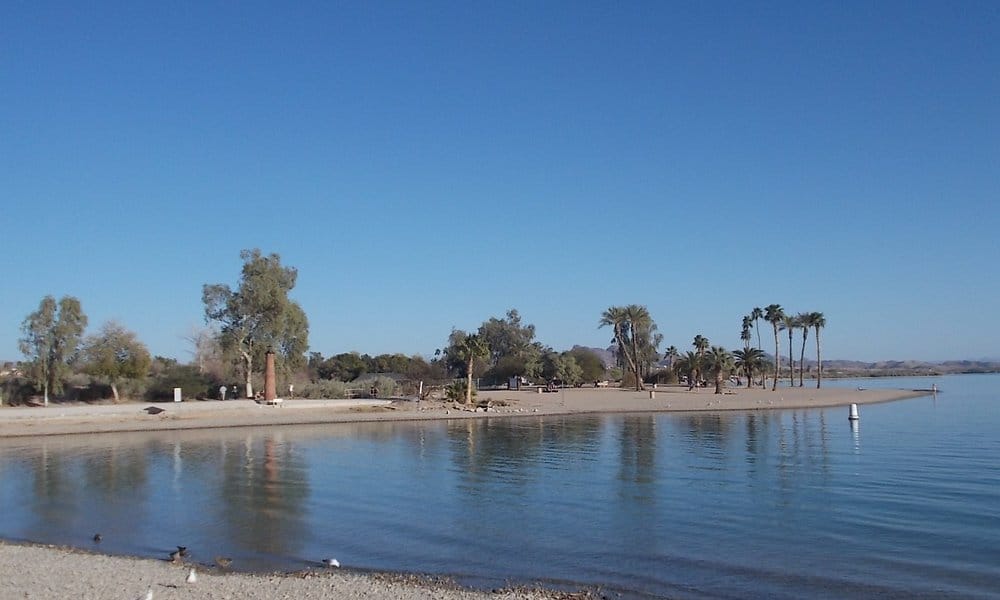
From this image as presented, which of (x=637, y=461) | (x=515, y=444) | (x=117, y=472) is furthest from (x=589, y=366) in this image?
(x=117, y=472)

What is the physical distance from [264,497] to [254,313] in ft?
152

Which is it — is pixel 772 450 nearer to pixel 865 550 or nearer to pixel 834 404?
pixel 865 550

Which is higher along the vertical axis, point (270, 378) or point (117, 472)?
point (270, 378)

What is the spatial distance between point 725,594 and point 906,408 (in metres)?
61.1

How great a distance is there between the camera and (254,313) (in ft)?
222

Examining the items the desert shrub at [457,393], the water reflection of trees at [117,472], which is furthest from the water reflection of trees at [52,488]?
the desert shrub at [457,393]

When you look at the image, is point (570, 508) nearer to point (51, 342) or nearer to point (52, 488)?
point (52, 488)

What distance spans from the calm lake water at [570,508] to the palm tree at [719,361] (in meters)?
51.8

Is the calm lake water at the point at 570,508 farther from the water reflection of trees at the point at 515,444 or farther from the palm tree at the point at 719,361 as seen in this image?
the palm tree at the point at 719,361

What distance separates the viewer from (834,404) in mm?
70688

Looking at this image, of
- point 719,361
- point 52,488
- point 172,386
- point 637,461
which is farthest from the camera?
point 719,361

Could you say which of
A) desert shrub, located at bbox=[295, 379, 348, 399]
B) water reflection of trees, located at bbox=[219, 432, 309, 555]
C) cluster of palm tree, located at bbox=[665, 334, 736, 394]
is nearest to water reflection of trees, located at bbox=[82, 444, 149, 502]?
water reflection of trees, located at bbox=[219, 432, 309, 555]

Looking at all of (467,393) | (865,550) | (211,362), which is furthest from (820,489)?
(211,362)

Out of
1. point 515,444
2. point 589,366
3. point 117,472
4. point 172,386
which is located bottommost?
point 515,444
